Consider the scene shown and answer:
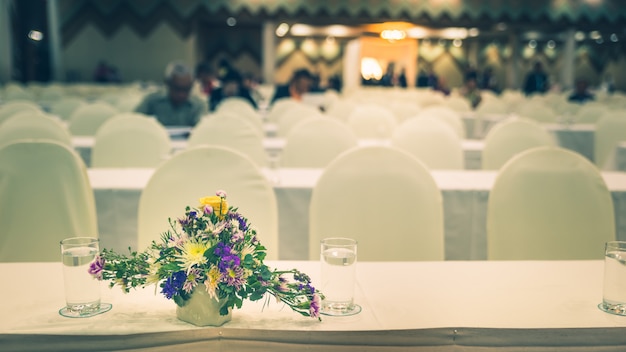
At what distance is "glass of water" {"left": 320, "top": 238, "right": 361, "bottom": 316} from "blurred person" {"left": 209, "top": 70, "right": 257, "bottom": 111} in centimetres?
693

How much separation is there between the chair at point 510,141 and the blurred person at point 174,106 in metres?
2.58

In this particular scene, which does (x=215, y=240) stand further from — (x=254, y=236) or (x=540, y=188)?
(x=540, y=188)

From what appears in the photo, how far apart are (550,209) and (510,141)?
77.8 inches

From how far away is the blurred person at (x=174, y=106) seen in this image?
18.5 feet

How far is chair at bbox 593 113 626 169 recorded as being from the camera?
589 centimetres

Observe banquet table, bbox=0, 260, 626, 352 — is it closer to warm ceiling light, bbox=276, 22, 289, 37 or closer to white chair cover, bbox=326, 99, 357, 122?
white chair cover, bbox=326, 99, 357, 122

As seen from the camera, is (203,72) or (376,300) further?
(203,72)

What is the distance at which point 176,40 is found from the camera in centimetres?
2202

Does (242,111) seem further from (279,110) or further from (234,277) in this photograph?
(234,277)

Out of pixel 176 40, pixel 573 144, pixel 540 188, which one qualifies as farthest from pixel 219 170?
pixel 176 40

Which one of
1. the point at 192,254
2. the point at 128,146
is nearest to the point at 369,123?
the point at 128,146

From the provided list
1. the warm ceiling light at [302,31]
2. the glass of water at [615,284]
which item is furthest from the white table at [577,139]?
→ the warm ceiling light at [302,31]

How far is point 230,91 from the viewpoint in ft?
27.6

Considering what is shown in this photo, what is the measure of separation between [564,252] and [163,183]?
151 cm
